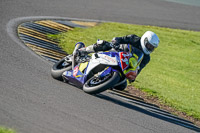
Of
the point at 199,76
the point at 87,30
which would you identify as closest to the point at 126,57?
the point at 199,76

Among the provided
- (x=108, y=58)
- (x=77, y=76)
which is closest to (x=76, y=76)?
(x=77, y=76)

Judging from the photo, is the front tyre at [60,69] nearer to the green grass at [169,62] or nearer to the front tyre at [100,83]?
the front tyre at [100,83]

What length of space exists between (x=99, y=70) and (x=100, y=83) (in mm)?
412

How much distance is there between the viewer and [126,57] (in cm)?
761

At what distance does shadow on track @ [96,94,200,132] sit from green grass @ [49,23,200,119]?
1.02 m

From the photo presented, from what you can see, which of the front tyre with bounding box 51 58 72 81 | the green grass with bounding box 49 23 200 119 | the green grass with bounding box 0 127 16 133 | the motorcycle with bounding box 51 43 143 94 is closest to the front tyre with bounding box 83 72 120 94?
the motorcycle with bounding box 51 43 143 94

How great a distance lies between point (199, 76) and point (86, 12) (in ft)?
21.1

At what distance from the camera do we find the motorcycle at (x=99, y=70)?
7.48 metres

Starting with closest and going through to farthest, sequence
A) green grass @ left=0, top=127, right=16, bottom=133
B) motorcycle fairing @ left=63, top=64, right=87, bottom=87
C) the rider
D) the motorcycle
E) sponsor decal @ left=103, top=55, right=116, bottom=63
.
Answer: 1. green grass @ left=0, top=127, right=16, bottom=133
2. the motorcycle
3. sponsor decal @ left=103, top=55, right=116, bottom=63
4. the rider
5. motorcycle fairing @ left=63, top=64, right=87, bottom=87

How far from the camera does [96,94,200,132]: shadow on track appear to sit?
781 cm

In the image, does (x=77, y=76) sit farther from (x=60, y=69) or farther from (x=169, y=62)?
(x=169, y=62)

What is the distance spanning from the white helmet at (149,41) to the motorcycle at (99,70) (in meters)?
0.14

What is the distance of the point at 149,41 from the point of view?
7.79 m

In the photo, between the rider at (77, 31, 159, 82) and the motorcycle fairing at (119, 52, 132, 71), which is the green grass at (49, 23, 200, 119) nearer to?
the rider at (77, 31, 159, 82)
